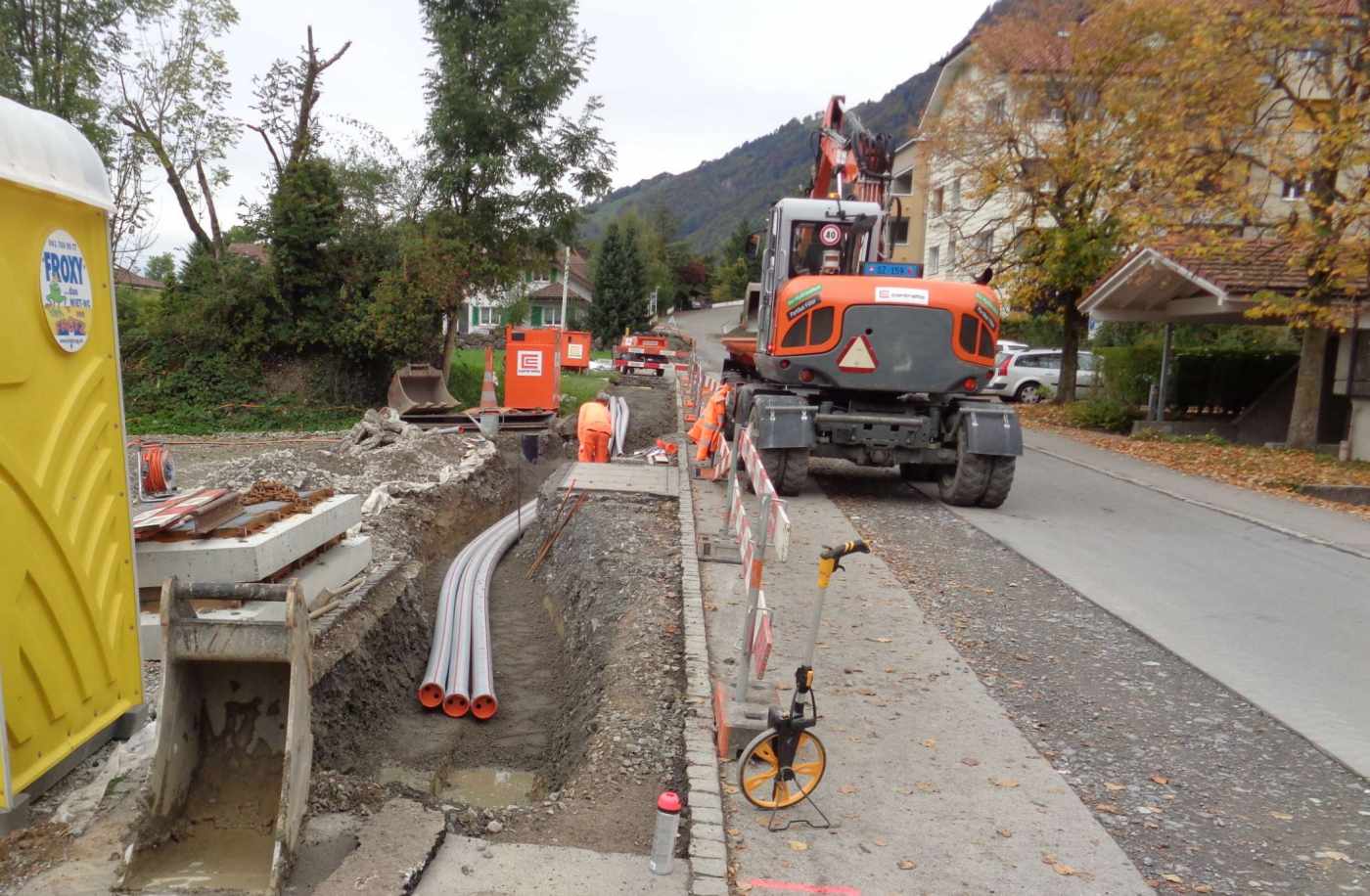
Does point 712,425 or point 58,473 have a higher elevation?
point 58,473

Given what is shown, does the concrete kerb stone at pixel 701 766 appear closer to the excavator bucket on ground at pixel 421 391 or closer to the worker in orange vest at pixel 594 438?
the worker in orange vest at pixel 594 438

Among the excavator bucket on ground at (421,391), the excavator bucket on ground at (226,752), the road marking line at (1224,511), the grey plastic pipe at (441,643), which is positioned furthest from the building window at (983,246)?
the excavator bucket on ground at (226,752)

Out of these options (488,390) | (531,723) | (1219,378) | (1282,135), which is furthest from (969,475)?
(1219,378)

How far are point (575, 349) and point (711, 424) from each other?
17578 millimetres

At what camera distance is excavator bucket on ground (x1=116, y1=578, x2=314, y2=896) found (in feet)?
11.2

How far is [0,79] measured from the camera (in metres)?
18.8

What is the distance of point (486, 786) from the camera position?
5.70 metres

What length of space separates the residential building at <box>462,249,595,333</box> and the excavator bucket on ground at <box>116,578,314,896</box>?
19055 mm

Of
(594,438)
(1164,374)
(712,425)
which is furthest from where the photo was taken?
(1164,374)

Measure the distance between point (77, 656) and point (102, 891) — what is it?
39.0 inches

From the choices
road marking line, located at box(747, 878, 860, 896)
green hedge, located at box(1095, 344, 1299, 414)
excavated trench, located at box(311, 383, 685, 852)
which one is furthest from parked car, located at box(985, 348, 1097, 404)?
road marking line, located at box(747, 878, 860, 896)

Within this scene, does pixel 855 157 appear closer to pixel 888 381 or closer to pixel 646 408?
pixel 888 381

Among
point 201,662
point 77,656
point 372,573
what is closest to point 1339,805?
point 201,662

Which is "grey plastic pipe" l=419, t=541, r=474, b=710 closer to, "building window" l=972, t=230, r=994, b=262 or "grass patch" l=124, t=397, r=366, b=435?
"grass patch" l=124, t=397, r=366, b=435
